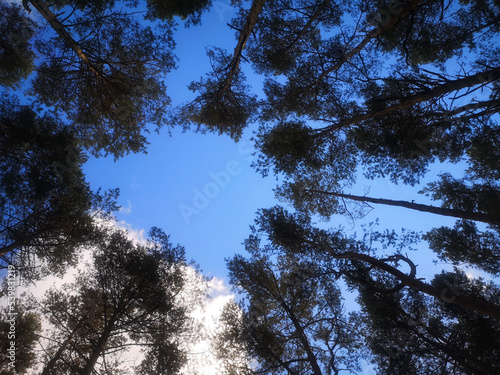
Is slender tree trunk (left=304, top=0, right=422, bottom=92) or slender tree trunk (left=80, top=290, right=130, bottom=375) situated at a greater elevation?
slender tree trunk (left=304, top=0, right=422, bottom=92)

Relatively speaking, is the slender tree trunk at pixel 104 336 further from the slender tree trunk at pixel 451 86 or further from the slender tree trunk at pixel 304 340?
the slender tree trunk at pixel 451 86

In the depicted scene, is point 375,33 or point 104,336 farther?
point 104,336

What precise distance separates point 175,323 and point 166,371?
1.76 metres

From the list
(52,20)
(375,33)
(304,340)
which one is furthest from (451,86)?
(52,20)

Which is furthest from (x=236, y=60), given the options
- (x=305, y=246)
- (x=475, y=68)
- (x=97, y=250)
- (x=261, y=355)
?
(x=261, y=355)

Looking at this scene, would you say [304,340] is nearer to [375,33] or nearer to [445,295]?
[445,295]

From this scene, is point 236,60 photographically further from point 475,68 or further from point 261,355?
point 261,355

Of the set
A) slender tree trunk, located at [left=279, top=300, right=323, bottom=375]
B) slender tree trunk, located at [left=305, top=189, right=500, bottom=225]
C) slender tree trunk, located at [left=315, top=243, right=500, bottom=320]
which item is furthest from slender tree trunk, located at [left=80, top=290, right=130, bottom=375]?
slender tree trunk, located at [left=305, top=189, right=500, bottom=225]

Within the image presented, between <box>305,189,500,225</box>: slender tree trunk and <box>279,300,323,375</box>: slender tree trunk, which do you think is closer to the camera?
<box>305,189,500,225</box>: slender tree trunk

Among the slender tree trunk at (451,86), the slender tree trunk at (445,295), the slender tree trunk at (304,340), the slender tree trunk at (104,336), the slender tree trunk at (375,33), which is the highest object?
the slender tree trunk at (375,33)

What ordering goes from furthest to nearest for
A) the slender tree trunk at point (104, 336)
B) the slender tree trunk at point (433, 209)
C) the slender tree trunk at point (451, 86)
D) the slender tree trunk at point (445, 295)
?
the slender tree trunk at point (104, 336), the slender tree trunk at point (433, 209), the slender tree trunk at point (451, 86), the slender tree trunk at point (445, 295)

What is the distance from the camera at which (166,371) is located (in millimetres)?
9844

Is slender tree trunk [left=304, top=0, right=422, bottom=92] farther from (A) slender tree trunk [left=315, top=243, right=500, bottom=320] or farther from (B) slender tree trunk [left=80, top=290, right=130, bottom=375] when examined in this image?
(B) slender tree trunk [left=80, top=290, right=130, bottom=375]

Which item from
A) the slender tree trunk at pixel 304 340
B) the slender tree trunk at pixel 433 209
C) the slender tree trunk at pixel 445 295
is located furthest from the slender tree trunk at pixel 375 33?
the slender tree trunk at pixel 304 340
